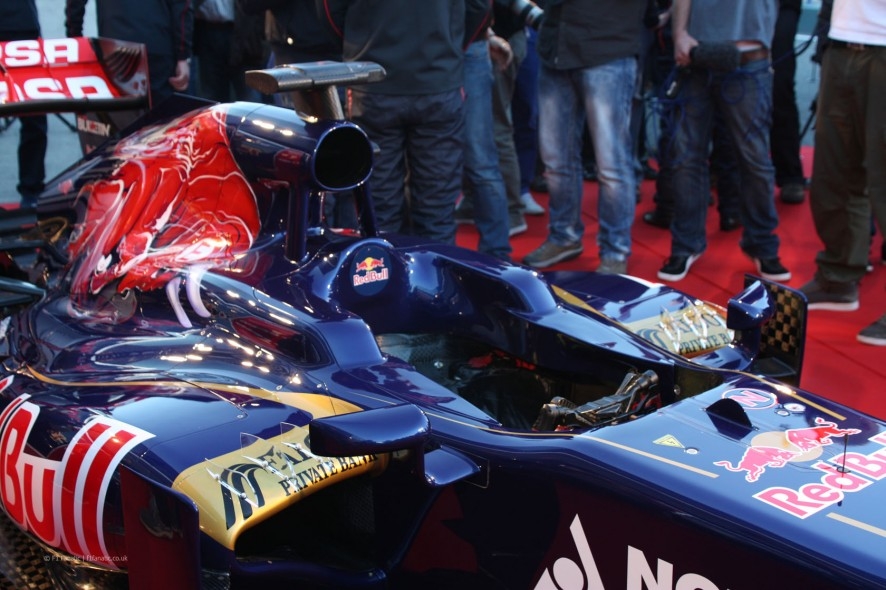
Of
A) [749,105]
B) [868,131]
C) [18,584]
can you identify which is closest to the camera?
[18,584]

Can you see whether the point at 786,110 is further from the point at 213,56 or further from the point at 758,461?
the point at 758,461

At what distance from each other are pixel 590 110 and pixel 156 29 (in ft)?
8.44

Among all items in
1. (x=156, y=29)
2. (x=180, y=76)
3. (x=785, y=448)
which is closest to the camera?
(x=785, y=448)

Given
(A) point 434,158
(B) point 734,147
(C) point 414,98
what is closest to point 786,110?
(B) point 734,147

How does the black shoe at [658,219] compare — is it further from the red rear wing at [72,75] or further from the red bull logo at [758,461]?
the red bull logo at [758,461]

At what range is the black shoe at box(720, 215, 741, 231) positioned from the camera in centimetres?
630

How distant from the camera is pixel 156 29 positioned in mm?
5969

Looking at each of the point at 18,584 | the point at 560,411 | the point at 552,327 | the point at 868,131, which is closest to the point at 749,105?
the point at 868,131

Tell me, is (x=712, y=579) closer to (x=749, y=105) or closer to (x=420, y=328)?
(x=420, y=328)

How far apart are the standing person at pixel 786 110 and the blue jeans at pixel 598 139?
5.97ft

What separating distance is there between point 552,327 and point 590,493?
0.95 m

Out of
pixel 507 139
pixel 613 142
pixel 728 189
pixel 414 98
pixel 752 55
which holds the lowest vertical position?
pixel 728 189

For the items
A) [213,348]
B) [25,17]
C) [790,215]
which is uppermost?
[25,17]

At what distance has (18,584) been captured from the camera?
9.01 feet
